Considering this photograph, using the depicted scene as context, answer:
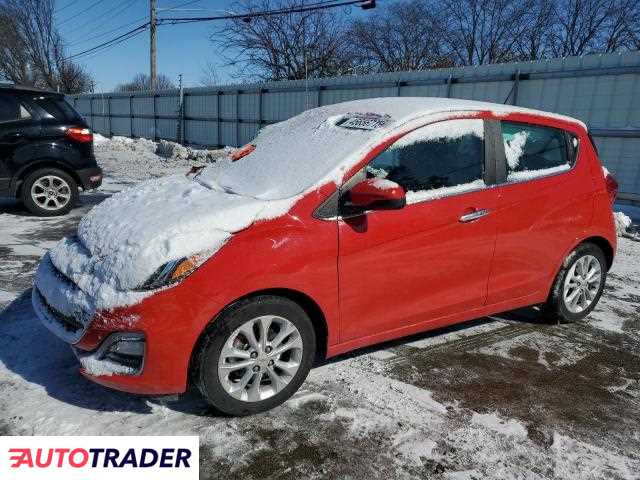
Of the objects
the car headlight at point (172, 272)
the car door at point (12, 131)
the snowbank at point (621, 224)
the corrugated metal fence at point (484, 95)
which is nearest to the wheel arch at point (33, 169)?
the car door at point (12, 131)

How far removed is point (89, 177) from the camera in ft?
25.1

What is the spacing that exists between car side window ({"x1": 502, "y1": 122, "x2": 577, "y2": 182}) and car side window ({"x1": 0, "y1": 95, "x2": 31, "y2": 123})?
248 inches

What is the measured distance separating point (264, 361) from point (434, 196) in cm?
141

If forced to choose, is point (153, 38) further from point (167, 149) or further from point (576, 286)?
point (576, 286)

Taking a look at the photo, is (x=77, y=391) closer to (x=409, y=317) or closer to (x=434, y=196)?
(x=409, y=317)

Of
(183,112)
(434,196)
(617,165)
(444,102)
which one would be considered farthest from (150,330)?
(183,112)

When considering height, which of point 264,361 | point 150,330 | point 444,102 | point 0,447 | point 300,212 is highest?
point 444,102

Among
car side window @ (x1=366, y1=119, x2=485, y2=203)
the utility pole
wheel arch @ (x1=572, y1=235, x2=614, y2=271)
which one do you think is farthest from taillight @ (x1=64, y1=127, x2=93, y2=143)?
the utility pole

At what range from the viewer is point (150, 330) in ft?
7.98

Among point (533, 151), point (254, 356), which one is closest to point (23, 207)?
point (254, 356)

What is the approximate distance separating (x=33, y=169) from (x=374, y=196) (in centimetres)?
629

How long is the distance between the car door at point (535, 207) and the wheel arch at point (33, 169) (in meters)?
6.29

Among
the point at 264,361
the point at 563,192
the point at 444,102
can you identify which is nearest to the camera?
the point at 264,361

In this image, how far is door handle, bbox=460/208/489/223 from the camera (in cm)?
324
